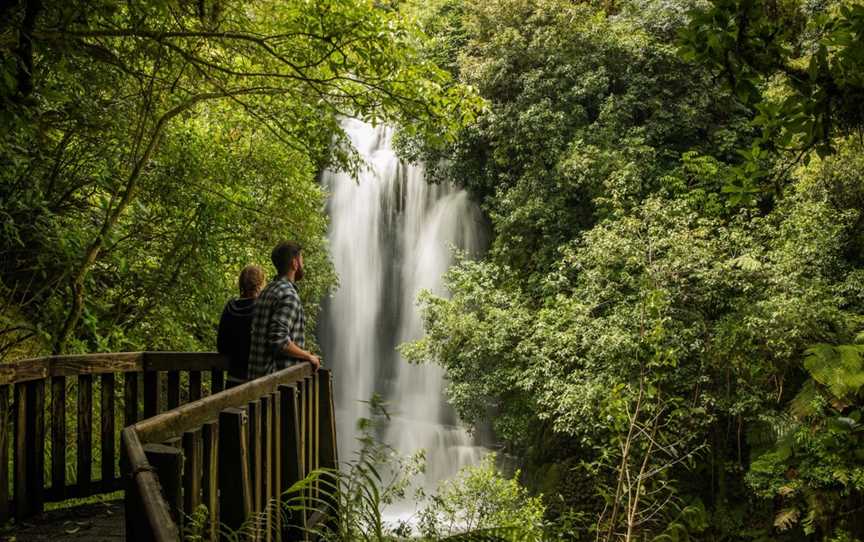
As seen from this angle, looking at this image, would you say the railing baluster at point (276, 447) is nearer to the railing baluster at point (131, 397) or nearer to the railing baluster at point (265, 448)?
the railing baluster at point (265, 448)

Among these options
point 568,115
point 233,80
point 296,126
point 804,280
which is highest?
point 568,115

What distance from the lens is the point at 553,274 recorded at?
48.4ft

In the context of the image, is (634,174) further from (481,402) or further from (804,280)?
(481,402)

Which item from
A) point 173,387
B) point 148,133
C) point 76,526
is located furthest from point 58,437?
point 148,133

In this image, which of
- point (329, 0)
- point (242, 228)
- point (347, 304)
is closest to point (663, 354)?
point (329, 0)

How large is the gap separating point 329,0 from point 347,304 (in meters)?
15.0

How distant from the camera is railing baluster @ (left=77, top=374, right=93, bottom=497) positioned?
481 cm

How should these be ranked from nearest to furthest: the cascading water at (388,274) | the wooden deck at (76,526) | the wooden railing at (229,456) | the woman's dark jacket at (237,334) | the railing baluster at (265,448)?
the wooden railing at (229,456) < the railing baluster at (265,448) < the wooden deck at (76,526) < the woman's dark jacket at (237,334) < the cascading water at (388,274)

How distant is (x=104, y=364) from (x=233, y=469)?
2593mm

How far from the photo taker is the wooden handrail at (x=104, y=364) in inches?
177

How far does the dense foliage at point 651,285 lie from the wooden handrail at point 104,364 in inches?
132

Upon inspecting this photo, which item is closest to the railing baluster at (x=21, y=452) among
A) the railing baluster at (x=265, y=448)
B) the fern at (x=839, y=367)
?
the railing baluster at (x=265, y=448)

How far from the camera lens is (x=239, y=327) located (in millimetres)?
5105

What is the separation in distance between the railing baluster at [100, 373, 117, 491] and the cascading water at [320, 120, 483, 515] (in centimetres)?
1447
